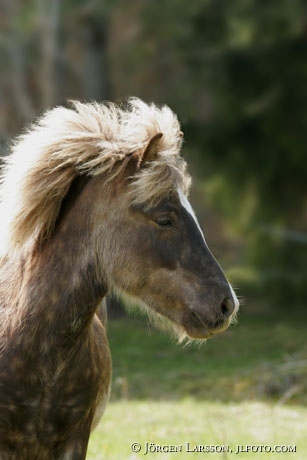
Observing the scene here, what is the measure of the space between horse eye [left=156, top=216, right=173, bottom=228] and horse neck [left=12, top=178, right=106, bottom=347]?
317 mm

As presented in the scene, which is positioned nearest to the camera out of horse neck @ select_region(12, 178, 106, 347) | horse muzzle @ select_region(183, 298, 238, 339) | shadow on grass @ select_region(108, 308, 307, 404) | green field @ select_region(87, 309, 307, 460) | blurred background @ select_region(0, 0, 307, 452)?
horse muzzle @ select_region(183, 298, 238, 339)

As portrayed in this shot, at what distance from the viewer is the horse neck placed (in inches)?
160

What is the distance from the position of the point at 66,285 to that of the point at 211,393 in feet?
19.9

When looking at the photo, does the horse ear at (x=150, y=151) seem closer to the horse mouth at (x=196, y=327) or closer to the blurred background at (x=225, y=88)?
the horse mouth at (x=196, y=327)

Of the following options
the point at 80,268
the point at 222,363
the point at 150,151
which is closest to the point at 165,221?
the point at 150,151

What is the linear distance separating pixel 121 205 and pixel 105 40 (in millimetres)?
11546

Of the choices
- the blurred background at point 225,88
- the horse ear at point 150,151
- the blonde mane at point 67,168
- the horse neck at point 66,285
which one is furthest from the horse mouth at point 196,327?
the blurred background at point 225,88

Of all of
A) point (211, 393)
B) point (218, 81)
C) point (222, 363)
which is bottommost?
point (222, 363)

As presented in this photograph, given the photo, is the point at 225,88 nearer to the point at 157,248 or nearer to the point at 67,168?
the point at 67,168

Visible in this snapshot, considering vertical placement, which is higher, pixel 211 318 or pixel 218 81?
pixel 211 318

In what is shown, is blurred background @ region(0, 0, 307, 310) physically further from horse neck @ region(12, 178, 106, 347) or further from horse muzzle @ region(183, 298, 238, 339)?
horse muzzle @ region(183, 298, 238, 339)

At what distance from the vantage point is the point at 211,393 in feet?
32.4

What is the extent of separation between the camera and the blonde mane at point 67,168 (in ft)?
13.4

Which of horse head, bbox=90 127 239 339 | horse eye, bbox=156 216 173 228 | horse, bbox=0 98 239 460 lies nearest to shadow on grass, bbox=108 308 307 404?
horse, bbox=0 98 239 460
